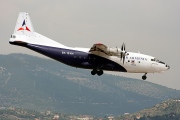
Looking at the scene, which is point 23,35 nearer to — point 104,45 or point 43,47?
point 43,47

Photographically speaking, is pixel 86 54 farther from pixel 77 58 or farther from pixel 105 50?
pixel 105 50

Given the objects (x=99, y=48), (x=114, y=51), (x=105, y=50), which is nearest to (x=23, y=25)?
(x=99, y=48)

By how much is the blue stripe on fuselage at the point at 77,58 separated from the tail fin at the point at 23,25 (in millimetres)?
3785

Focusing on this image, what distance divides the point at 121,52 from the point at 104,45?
484 centimetres

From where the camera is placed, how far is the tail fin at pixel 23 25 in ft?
334

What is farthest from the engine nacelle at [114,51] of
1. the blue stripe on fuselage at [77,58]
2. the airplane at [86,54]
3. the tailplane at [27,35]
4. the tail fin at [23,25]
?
the tail fin at [23,25]

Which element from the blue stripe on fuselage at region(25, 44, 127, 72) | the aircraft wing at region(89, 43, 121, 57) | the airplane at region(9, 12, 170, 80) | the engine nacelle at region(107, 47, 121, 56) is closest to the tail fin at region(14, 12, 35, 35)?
the airplane at region(9, 12, 170, 80)

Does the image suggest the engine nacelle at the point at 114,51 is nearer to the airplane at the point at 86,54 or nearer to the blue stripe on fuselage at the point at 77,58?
the airplane at the point at 86,54

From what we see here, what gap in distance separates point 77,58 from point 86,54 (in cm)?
213

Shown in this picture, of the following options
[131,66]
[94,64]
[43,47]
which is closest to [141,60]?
[131,66]

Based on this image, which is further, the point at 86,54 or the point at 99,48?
the point at 86,54

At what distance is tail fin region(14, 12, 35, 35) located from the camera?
101938mm

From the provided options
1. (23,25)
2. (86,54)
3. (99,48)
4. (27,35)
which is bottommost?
(86,54)

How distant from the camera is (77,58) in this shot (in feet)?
321
